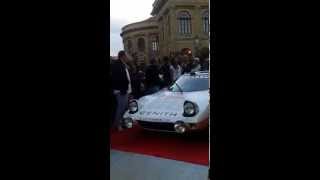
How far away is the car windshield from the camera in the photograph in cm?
536

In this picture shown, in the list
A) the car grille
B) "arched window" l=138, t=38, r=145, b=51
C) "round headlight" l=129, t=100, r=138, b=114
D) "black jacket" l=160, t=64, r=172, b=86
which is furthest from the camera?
"arched window" l=138, t=38, r=145, b=51

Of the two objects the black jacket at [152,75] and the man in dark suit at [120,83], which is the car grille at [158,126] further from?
the black jacket at [152,75]

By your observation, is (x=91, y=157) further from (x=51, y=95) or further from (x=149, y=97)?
(x=149, y=97)

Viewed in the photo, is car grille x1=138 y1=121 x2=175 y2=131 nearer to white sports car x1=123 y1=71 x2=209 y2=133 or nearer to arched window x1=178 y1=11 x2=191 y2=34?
white sports car x1=123 y1=71 x2=209 y2=133

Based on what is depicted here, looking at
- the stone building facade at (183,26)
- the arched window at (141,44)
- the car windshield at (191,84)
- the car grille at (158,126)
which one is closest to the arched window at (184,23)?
the stone building facade at (183,26)

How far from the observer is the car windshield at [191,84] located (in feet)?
17.6

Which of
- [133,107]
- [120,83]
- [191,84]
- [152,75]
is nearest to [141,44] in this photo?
[152,75]

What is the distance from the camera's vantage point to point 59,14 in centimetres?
210

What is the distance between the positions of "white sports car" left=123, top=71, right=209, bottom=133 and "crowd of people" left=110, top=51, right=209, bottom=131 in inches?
8.8

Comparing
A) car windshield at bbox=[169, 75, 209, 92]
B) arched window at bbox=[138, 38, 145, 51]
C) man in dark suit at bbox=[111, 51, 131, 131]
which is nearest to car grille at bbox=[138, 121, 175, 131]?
man in dark suit at bbox=[111, 51, 131, 131]

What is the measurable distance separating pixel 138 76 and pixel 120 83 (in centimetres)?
247

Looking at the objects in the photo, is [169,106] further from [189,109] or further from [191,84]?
[191,84]
